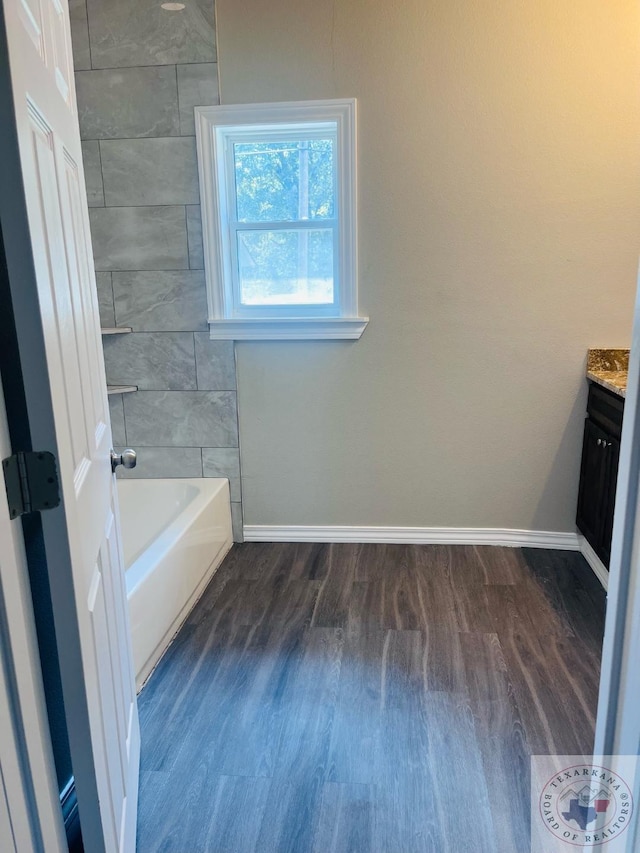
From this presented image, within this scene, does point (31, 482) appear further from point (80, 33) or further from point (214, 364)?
point (80, 33)

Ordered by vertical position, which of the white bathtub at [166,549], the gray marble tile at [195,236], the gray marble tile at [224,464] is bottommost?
the white bathtub at [166,549]

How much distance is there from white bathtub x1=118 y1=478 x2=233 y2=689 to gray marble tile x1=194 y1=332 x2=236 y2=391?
0.51m

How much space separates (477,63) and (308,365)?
1.54 metres

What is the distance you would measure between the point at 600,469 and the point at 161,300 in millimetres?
2239

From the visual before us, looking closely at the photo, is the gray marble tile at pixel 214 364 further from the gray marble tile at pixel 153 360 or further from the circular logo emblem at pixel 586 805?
the circular logo emblem at pixel 586 805

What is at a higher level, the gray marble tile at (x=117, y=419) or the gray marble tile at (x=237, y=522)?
the gray marble tile at (x=117, y=419)

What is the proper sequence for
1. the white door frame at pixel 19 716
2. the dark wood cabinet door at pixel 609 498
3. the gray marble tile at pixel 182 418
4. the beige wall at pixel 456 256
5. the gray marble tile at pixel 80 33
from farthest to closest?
the gray marble tile at pixel 182 418, the gray marble tile at pixel 80 33, the beige wall at pixel 456 256, the dark wood cabinet door at pixel 609 498, the white door frame at pixel 19 716

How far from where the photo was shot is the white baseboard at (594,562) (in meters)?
2.68

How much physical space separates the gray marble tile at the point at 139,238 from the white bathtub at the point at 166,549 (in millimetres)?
1131

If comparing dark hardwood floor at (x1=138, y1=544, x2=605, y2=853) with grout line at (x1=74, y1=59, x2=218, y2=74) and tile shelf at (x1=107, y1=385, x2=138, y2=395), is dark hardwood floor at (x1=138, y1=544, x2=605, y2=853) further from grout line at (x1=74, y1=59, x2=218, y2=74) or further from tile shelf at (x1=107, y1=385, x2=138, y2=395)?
grout line at (x1=74, y1=59, x2=218, y2=74)

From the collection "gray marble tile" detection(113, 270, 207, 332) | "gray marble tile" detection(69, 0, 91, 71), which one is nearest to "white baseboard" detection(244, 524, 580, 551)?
"gray marble tile" detection(113, 270, 207, 332)

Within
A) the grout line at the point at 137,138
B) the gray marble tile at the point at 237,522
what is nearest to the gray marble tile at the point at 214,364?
the gray marble tile at the point at 237,522

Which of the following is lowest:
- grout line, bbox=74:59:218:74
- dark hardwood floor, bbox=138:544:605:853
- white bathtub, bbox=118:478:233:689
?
dark hardwood floor, bbox=138:544:605:853

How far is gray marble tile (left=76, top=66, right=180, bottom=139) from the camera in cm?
281
